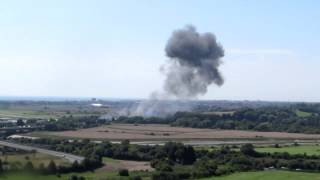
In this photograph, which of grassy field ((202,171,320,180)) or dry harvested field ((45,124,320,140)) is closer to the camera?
grassy field ((202,171,320,180))

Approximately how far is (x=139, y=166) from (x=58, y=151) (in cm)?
1362

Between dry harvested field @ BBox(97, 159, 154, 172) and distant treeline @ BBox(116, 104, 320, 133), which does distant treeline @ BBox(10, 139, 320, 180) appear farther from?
distant treeline @ BBox(116, 104, 320, 133)

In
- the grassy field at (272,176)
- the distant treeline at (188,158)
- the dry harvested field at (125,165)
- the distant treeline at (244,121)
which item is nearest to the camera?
the grassy field at (272,176)

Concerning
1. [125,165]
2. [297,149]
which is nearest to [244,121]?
[297,149]

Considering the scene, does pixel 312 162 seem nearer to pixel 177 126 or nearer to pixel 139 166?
pixel 139 166

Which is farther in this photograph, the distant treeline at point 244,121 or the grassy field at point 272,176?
the distant treeline at point 244,121

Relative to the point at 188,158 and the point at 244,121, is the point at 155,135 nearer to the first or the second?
the point at 188,158

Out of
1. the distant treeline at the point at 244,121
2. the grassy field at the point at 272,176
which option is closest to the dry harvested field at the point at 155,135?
the distant treeline at the point at 244,121

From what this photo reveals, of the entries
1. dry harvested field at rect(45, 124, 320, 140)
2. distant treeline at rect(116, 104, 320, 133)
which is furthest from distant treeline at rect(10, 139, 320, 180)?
distant treeline at rect(116, 104, 320, 133)

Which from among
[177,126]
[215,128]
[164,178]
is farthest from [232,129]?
[164,178]

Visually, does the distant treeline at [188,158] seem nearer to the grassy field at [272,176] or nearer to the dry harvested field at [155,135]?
the grassy field at [272,176]

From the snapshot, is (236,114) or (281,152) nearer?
(281,152)

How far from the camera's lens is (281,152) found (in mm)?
64000

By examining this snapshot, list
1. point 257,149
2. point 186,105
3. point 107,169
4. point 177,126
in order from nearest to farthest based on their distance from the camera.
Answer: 1. point 107,169
2. point 257,149
3. point 177,126
4. point 186,105
